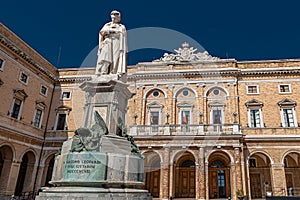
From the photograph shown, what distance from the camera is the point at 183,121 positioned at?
78.2 feet

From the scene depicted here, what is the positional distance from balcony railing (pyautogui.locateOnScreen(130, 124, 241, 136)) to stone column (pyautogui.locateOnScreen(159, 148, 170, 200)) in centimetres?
172

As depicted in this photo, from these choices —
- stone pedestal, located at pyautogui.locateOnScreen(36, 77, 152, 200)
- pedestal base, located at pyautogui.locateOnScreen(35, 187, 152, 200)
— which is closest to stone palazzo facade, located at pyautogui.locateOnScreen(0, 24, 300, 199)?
stone pedestal, located at pyautogui.locateOnScreen(36, 77, 152, 200)

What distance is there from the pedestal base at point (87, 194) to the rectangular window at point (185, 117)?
18.5 meters

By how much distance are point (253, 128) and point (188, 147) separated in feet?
21.0

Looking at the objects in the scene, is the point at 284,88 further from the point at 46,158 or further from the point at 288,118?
the point at 46,158

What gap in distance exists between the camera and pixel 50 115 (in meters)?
26.0

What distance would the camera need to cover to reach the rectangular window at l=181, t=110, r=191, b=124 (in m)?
23.8

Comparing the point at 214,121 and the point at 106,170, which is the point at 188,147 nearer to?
the point at 214,121

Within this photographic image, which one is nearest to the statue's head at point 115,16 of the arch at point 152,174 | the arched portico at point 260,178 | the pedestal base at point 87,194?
the pedestal base at point 87,194

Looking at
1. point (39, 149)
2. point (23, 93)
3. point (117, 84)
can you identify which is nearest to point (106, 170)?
point (117, 84)

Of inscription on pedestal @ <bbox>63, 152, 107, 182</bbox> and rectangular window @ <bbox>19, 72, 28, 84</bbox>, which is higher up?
rectangular window @ <bbox>19, 72, 28, 84</bbox>

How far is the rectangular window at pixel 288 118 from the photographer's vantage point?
22.7 m

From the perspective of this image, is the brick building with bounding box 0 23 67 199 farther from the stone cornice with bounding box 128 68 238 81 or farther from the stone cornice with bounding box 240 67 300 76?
the stone cornice with bounding box 240 67 300 76

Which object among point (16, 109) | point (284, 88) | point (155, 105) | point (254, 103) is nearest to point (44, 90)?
point (16, 109)
